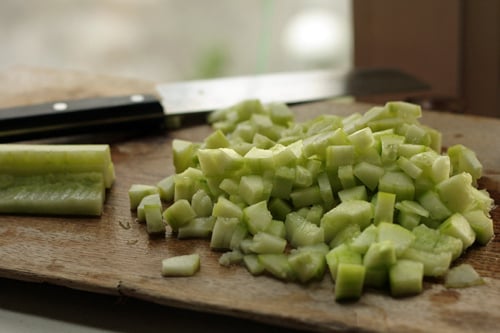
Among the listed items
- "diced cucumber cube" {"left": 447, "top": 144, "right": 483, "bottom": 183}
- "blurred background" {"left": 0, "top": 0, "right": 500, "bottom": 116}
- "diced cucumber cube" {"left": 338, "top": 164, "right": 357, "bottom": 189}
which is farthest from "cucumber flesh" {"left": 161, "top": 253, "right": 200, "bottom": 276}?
"blurred background" {"left": 0, "top": 0, "right": 500, "bottom": 116}

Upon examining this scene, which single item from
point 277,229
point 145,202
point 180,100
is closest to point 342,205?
point 277,229

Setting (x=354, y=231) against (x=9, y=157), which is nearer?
(x=354, y=231)

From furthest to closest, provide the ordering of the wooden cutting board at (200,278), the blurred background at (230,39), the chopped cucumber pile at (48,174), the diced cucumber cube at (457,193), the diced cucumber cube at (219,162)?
the blurred background at (230,39), the chopped cucumber pile at (48,174), the diced cucumber cube at (219,162), the diced cucumber cube at (457,193), the wooden cutting board at (200,278)

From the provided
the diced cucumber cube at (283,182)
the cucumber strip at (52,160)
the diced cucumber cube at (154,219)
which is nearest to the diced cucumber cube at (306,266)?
the diced cucumber cube at (283,182)

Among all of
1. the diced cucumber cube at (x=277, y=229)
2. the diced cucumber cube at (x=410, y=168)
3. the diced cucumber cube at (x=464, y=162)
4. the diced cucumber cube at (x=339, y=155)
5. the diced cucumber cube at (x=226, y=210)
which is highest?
the diced cucumber cube at (x=339, y=155)

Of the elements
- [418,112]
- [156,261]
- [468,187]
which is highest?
[418,112]

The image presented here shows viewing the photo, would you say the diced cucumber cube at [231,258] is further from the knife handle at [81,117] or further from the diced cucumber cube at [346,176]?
the knife handle at [81,117]

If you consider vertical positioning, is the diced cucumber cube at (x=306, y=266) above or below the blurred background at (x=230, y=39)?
below

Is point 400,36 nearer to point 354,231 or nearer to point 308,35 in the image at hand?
point 308,35

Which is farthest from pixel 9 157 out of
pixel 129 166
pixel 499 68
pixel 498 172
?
pixel 499 68
